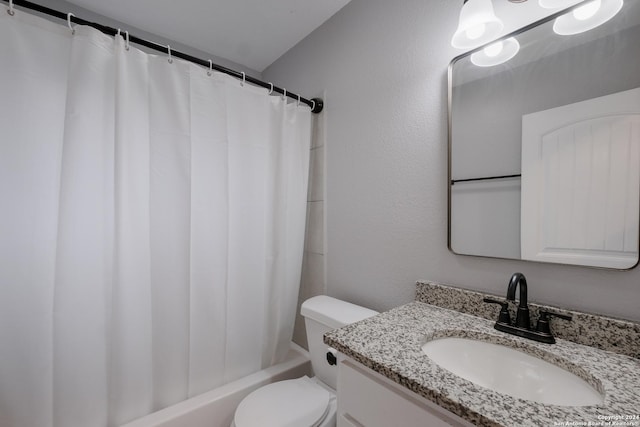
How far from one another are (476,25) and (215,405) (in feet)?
6.18

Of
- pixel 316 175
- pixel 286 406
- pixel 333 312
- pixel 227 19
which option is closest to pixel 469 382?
pixel 333 312

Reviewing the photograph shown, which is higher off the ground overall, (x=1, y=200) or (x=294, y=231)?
(x=1, y=200)

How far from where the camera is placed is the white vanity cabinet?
1.85 feet

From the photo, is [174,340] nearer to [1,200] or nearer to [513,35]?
[1,200]

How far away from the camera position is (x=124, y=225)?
1070mm

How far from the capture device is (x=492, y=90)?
3.12ft

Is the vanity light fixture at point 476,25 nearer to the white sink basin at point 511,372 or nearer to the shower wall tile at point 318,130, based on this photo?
the shower wall tile at point 318,130

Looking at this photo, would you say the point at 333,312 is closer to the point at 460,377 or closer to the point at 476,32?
the point at 460,377

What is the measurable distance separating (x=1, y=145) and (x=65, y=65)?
0.36 m

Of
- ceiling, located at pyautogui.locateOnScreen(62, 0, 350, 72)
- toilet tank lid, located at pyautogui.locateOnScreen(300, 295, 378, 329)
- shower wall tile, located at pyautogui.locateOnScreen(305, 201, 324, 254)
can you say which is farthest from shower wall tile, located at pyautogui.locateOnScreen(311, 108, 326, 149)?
toilet tank lid, located at pyautogui.locateOnScreen(300, 295, 378, 329)

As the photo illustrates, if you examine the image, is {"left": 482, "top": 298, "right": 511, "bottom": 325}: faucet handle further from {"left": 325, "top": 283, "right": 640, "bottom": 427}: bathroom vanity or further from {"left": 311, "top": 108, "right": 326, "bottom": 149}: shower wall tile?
{"left": 311, "top": 108, "right": 326, "bottom": 149}: shower wall tile

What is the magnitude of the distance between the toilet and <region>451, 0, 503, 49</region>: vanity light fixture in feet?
3.68

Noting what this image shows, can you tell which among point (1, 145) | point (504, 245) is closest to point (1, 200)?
point (1, 145)

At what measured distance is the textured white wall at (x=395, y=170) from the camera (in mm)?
890
